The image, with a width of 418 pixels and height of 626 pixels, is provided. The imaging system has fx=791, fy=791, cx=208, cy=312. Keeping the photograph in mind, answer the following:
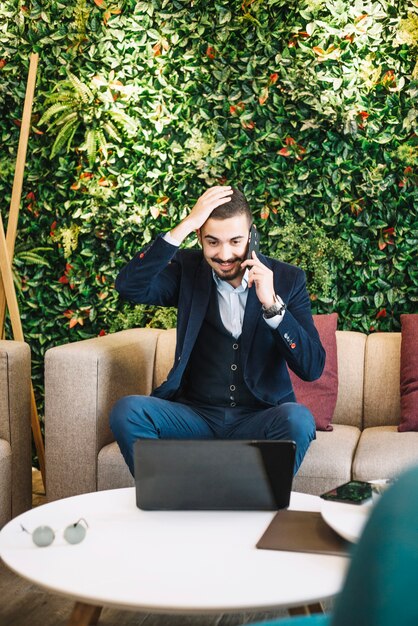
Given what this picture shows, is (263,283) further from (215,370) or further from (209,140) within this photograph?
(209,140)

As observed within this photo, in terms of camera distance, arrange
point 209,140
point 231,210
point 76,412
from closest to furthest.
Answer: point 231,210 < point 76,412 < point 209,140

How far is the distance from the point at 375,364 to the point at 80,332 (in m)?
1.42

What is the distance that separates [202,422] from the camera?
2.49 m

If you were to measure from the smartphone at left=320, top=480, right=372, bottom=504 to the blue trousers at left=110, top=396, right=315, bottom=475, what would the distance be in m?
0.53

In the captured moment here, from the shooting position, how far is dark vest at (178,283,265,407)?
8.34 feet

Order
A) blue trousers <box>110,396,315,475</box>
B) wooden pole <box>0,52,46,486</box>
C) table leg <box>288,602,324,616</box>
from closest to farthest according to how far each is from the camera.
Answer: table leg <box>288,602,324,616</box> → blue trousers <box>110,396,315,475</box> → wooden pole <box>0,52,46,486</box>

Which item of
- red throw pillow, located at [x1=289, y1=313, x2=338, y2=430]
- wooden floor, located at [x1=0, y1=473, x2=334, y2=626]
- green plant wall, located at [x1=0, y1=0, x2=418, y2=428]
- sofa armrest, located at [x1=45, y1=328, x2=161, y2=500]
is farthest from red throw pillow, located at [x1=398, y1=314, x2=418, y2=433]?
sofa armrest, located at [x1=45, y1=328, x2=161, y2=500]

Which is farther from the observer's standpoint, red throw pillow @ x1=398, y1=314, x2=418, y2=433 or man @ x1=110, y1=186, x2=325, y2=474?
red throw pillow @ x1=398, y1=314, x2=418, y2=433

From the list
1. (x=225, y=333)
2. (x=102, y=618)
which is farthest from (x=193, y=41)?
(x=102, y=618)

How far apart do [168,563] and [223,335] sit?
1291mm

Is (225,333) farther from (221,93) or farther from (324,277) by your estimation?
(221,93)

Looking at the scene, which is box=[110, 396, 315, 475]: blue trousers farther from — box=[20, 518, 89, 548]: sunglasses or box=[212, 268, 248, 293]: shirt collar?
box=[20, 518, 89, 548]: sunglasses

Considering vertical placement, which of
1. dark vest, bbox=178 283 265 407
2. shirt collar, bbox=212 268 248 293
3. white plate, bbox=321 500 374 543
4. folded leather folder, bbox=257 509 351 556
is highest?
shirt collar, bbox=212 268 248 293

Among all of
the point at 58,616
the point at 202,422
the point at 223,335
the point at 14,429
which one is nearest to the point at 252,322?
the point at 223,335
